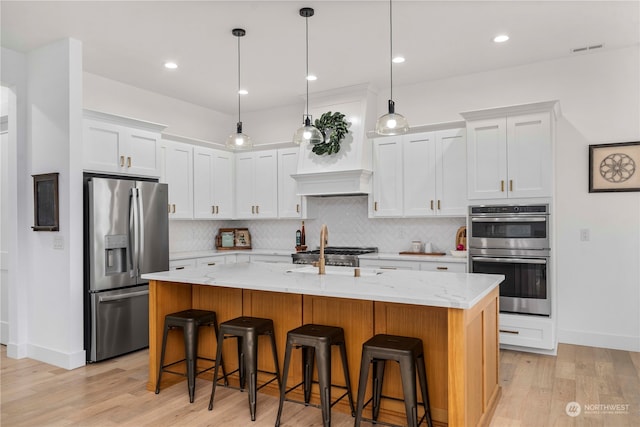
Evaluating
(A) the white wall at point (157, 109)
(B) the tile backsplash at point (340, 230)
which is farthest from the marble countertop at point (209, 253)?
(A) the white wall at point (157, 109)

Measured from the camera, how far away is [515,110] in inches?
172

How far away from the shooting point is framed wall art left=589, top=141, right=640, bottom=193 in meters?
4.39

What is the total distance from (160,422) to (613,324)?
4.26 meters

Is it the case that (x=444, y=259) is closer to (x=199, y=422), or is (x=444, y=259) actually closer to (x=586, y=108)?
(x=586, y=108)

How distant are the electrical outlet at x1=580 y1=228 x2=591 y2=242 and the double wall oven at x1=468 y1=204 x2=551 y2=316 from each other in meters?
0.65

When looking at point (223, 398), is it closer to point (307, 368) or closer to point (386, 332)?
point (307, 368)

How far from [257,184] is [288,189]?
53cm

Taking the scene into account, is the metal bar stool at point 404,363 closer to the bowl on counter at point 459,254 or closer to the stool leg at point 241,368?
the stool leg at point 241,368

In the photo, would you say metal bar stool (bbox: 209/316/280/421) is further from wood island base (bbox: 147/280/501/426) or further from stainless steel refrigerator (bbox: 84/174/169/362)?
stainless steel refrigerator (bbox: 84/174/169/362)

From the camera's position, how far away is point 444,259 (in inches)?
189

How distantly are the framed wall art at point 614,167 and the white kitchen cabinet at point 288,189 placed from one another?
10.9ft

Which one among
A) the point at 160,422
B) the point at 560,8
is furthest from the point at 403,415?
the point at 560,8

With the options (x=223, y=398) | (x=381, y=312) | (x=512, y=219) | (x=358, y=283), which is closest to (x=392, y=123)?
(x=358, y=283)

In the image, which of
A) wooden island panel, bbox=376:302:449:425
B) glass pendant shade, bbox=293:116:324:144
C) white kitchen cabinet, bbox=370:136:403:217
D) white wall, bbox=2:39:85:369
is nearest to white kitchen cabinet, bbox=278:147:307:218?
white kitchen cabinet, bbox=370:136:403:217
